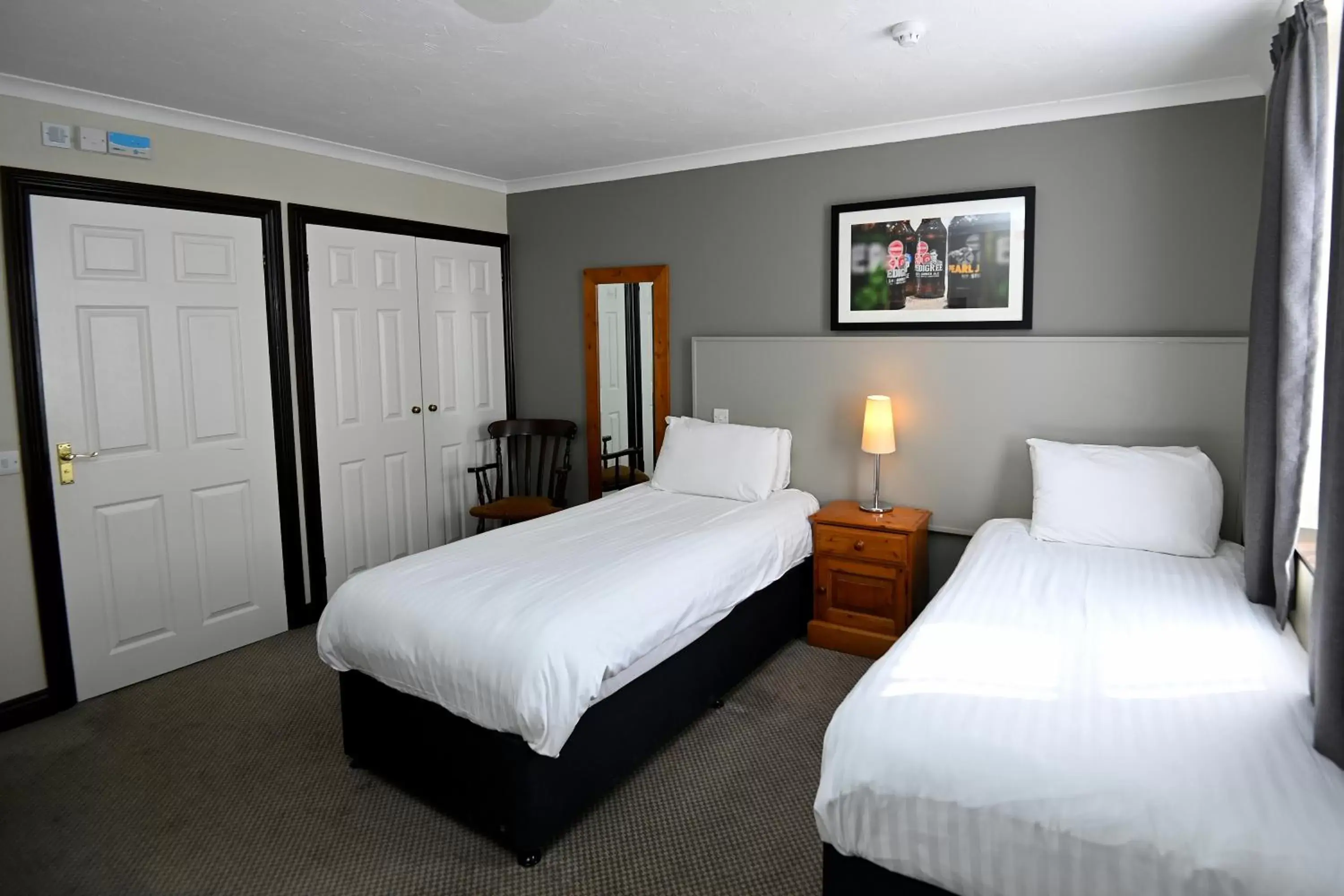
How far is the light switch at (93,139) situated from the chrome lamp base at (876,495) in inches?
138

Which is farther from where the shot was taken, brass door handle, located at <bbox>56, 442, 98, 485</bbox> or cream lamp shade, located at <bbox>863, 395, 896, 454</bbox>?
cream lamp shade, located at <bbox>863, 395, 896, 454</bbox>

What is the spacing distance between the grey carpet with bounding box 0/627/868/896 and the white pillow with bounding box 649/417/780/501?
39.2 inches

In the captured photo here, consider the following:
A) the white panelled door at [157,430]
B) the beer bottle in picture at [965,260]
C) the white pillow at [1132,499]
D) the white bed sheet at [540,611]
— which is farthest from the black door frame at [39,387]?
the white pillow at [1132,499]

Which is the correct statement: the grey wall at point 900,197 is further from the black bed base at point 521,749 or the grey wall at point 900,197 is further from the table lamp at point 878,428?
the black bed base at point 521,749

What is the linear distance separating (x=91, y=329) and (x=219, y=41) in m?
1.36

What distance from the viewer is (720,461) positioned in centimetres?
400

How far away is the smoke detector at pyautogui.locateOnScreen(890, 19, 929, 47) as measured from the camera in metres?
2.49

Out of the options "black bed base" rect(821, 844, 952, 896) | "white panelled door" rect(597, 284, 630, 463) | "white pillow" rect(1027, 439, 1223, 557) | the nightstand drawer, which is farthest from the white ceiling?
"black bed base" rect(821, 844, 952, 896)

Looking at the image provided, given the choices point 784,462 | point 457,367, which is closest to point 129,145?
point 457,367

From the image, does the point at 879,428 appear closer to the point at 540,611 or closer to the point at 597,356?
the point at 597,356

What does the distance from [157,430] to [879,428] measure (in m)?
3.17

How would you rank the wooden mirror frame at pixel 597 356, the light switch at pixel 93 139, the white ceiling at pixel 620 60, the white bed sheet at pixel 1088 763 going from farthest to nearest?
the wooden mirror frame at pixel 597 356, the light switch at pixel 93 139, the white ceiling at pixel 620 60, the white bed sheet at pixel 1088 763

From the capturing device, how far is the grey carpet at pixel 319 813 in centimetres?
223

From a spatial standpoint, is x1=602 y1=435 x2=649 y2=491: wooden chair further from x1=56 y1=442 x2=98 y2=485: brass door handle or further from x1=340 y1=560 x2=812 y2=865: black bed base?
x1=56 y1=442 x2=98 y2=485: brass door handle
